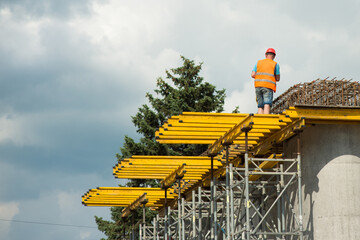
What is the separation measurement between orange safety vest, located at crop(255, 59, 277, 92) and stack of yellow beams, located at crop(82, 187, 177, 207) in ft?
44.7

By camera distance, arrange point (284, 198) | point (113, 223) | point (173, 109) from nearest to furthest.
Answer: point (284, 198), point (173, 109), point (113, 223)

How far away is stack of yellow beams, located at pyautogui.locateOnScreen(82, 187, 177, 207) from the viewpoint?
125 feet

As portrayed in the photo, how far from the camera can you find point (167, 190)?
39.0m

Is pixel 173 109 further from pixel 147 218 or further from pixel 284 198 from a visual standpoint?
pixel 284 198

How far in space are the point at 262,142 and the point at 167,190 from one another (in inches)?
491

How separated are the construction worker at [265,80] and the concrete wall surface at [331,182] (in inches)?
71.6

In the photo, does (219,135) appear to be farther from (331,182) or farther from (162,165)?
(162,165)

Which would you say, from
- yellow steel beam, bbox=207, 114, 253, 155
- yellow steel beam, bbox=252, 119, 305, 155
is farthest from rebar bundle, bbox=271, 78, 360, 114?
yellow steel beam, bbox=207, 114, 253, 155

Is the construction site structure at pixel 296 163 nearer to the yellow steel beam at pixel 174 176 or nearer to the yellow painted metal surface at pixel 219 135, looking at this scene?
the yellow painted metal surface at pixel 219 135

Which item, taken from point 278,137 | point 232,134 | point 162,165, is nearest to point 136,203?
point 162,165

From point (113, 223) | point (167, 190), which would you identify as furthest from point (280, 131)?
point (113, 223)

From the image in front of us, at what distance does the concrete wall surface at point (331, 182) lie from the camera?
77.5 ft

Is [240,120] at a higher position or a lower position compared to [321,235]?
higher

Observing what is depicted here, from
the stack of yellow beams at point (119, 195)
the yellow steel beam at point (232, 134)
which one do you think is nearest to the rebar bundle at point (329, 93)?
the yellow steel beam at point (232, 134)
